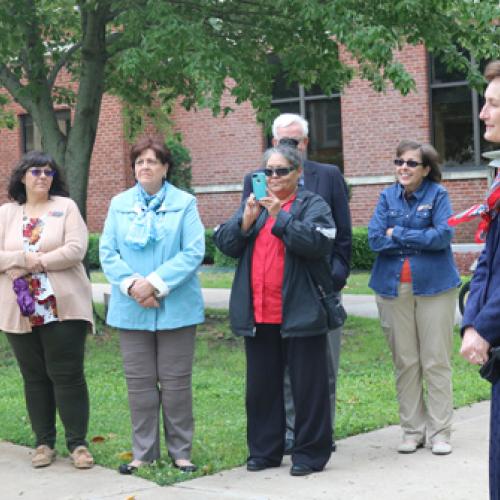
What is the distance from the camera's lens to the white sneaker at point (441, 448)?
6227mm

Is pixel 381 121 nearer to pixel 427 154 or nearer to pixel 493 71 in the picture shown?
pixel 427 154

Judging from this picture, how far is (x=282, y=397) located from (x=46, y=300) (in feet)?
5.37

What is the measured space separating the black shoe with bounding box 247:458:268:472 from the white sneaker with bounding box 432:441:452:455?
1.13m

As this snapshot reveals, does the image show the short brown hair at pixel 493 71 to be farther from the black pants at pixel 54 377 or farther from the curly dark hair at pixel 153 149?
the black pants at pixel 54 377

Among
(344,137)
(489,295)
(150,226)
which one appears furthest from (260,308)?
(344,137)

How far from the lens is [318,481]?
5664 millimetres

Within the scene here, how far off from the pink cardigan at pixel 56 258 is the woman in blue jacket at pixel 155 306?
0.30 meters

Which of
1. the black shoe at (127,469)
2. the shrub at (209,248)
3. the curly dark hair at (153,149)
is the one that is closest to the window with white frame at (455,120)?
the shrub at (209,248)

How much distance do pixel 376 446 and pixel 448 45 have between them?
5431 mm

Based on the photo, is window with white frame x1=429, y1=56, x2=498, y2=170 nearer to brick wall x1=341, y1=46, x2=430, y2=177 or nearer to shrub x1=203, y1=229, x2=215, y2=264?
brick wall x1=341, y1=46, x2=430, y2=177

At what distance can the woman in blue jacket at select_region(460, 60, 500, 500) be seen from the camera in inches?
134

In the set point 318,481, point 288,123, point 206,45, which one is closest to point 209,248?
point 206,45

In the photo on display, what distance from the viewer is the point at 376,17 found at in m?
9.59

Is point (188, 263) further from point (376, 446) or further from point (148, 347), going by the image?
point (376, 446)
